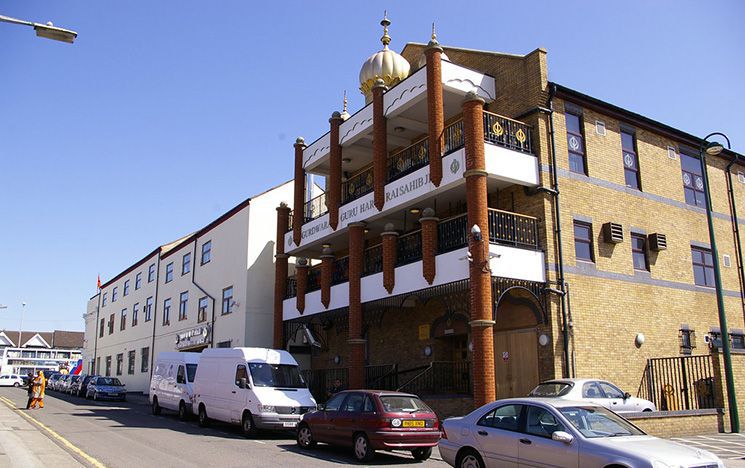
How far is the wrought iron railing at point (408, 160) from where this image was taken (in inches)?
816

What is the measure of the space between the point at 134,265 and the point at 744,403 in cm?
4127

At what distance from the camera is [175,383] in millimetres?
23422

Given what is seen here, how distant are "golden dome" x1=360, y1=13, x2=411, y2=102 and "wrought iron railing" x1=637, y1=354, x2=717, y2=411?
45.3ft

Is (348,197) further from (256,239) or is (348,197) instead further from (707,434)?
(707,434)

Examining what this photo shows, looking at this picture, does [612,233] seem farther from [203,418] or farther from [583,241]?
[203,418]

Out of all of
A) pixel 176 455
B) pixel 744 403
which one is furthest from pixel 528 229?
pixel 176 455

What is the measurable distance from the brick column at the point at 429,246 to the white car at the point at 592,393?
4.78 meters

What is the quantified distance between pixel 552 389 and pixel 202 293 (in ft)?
77.8

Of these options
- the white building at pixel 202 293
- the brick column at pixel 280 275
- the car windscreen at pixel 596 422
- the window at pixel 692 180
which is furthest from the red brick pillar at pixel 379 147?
the car windscreen at pixel 596 422

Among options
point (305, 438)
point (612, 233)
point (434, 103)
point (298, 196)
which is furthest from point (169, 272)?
point (612, 233)

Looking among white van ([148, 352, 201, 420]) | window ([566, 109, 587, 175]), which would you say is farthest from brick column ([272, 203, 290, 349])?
window ([566, 109, 587, 175])

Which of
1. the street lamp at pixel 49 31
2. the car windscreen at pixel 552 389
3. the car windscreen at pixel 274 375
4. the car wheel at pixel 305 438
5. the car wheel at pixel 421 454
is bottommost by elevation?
the car wheel at pixel 421 454

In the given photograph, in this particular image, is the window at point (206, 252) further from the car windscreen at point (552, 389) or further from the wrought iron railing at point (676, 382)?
the car windscreen at point (552, 389)

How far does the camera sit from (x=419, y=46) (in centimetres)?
2656
